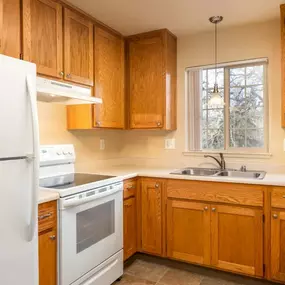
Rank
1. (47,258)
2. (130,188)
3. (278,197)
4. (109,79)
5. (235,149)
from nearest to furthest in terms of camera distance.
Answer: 1. (47,258)
2. (278,197)
3. (130,188)
4. (109,79)
5. (235,149)

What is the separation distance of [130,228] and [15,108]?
170cm

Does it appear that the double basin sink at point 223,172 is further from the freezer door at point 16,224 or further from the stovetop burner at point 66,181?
the freezer door at point 16,224

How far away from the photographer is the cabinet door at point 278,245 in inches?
86.5

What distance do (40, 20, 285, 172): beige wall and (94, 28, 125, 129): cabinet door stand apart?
297 mm

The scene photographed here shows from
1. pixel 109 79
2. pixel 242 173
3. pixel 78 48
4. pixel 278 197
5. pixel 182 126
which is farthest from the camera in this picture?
pixel 182 126

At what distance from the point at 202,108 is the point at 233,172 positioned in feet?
2.74

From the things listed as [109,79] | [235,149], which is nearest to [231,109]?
[235,149]

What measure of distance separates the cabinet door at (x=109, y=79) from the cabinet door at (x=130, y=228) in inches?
32.4

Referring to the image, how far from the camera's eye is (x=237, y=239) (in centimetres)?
237

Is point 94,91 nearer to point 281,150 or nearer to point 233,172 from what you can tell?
point 233,172

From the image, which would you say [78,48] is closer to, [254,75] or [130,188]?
[130,188]

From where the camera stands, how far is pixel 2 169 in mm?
1341

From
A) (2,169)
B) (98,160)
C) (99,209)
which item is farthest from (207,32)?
(2,169)

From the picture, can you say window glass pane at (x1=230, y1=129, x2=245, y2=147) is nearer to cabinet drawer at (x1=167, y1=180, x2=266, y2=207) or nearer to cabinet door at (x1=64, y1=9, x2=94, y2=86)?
cabinet drawer at (x1=167, y1=180, x2=266, y2=207)
